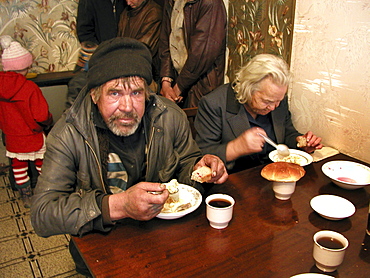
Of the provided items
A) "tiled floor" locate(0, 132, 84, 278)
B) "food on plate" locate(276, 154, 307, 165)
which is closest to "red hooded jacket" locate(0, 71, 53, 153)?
"tiled floor" locate(0, 132, 84, 278)

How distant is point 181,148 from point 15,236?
1731 mm

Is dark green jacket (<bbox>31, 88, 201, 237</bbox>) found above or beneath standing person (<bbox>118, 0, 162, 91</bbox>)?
beneath

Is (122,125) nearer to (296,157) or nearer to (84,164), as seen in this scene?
(84,164)

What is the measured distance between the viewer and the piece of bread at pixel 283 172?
4.89 ft

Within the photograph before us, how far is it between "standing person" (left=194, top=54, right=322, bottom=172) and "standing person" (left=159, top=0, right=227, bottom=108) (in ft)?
2.37

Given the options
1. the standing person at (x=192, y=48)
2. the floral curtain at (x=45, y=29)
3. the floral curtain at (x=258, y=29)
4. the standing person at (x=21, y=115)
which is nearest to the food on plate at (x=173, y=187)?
the floral curtain at (x=258, y=29)

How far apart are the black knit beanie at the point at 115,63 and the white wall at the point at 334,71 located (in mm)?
1136

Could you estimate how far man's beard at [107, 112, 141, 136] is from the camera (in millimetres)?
1518

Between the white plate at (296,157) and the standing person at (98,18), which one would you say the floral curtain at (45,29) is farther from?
the white plate at (296,157)

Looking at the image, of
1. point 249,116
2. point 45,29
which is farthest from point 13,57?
point 249,116

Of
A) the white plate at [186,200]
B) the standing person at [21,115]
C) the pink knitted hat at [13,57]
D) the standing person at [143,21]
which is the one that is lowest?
the standing person at [21,115]

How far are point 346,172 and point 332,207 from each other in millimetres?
380

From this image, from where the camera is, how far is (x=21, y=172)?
315cm

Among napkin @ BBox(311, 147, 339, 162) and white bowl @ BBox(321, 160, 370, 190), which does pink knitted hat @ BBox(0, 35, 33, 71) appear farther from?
white bowl @ BBox(321, 160, 370, 190)
